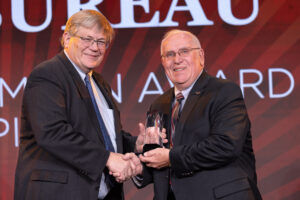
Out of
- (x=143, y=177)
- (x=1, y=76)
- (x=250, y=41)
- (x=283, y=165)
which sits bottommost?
(x=283, y=165)

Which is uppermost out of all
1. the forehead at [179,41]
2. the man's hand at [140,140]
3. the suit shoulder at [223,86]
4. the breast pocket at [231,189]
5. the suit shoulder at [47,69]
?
the forehead at [179,41]

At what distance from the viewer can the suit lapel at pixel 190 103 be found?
2.43m

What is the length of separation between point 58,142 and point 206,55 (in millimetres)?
2332

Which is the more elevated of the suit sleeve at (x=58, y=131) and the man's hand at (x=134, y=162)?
the suit sleeve at (x=58, y=131)

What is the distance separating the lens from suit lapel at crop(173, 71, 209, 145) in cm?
243

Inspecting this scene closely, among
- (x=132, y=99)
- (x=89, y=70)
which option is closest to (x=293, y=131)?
(x=132, y=99)

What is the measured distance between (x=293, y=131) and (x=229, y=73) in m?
0.88

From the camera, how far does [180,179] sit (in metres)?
2.40

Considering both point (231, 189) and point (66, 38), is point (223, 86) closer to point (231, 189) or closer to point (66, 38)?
point (231, 189)

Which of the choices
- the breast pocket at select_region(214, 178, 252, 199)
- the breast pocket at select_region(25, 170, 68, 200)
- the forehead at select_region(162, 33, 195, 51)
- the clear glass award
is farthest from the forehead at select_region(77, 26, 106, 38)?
the breast pocket at select_region(214, 178, 252, 199)

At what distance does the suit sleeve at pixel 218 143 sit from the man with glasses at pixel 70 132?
366 mm

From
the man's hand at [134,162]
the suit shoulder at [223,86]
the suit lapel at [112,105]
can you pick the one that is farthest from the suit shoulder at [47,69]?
the suit shoulder at [223,86]

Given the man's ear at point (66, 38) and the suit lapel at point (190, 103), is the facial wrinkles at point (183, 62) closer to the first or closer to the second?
the suit lapel at point (190, 103)

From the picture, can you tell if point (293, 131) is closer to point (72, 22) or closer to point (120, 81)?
point (120, 81)
